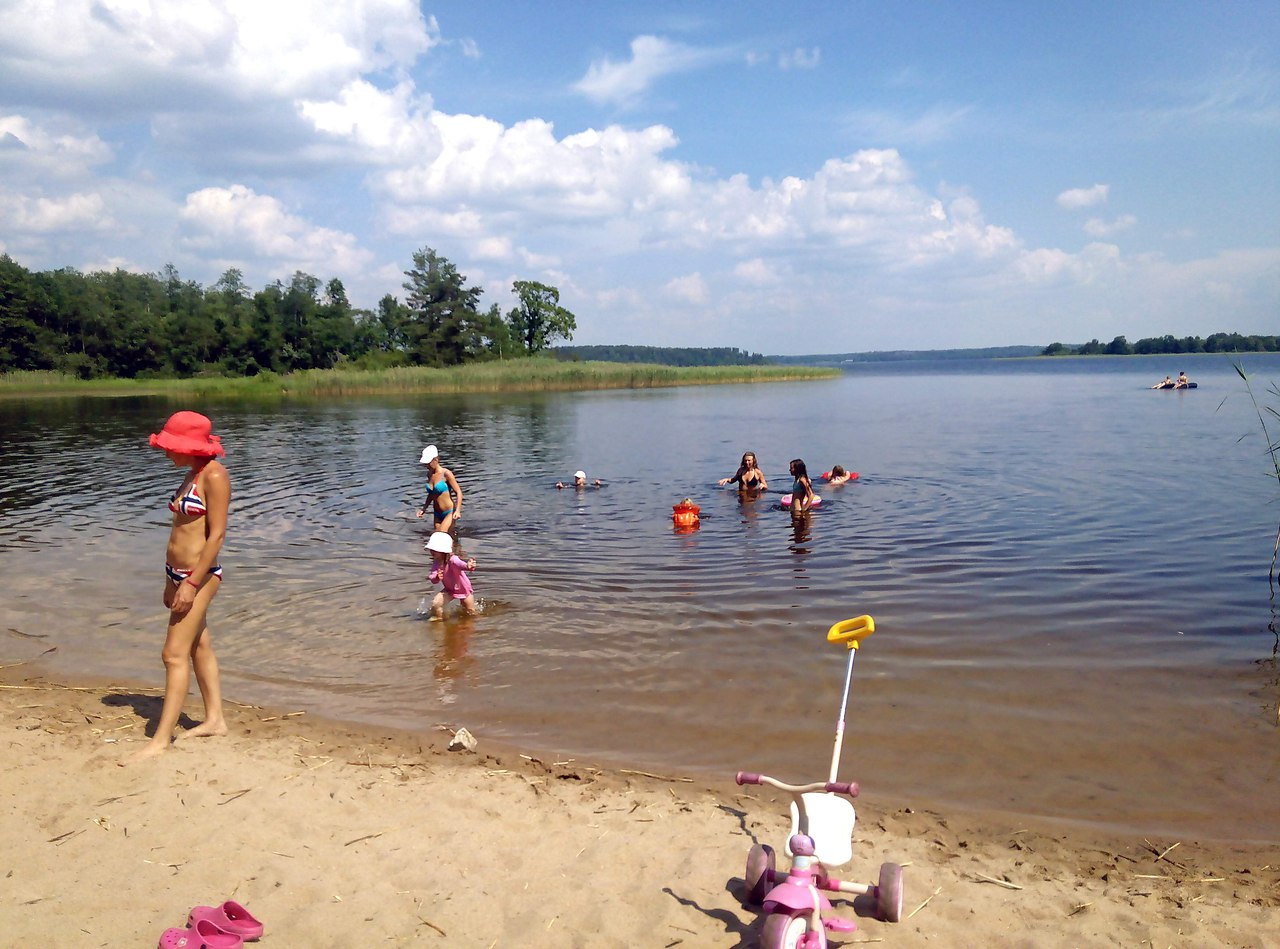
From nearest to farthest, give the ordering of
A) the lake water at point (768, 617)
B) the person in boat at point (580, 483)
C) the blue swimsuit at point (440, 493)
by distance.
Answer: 1. the lake water at point (768, 617)
2. the blue swimsuit at point (440, 493)
3. the person in boat at point (580, 483)

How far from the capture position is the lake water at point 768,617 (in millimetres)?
6402

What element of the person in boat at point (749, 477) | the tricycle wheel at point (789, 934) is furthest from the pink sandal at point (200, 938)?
the person in boat at point (749, 477)

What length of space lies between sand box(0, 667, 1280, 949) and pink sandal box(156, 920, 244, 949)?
0.66ft

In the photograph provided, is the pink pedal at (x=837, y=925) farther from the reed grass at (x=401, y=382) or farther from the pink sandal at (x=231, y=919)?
the reed grass at (x=401, y=382)

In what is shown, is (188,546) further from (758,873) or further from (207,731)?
(758,873)

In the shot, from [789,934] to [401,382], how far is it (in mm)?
64070

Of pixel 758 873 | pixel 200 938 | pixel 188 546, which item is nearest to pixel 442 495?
pixel 188 546

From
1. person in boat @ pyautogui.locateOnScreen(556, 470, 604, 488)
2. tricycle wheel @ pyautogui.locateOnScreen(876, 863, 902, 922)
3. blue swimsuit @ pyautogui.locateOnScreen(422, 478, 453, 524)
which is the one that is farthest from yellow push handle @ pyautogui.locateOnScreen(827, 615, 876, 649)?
person in boat @ pyautogui.locateOnScreen(556, 470, 604, 488)

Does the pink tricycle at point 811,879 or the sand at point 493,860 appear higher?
the pink tricycle at point 811,879

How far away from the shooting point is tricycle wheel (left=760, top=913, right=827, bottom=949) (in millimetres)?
3529

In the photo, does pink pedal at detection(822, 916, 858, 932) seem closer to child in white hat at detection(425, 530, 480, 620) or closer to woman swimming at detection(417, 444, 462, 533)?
child in white hat at detection(425, 530, 480, 620)

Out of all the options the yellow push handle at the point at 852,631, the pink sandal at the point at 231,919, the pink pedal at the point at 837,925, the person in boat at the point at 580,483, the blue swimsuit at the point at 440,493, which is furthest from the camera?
the person in boat at the point at 580,483

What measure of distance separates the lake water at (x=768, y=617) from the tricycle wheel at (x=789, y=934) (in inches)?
85.4

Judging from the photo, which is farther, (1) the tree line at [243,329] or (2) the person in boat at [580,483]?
(1) the tree line at [243,329]
